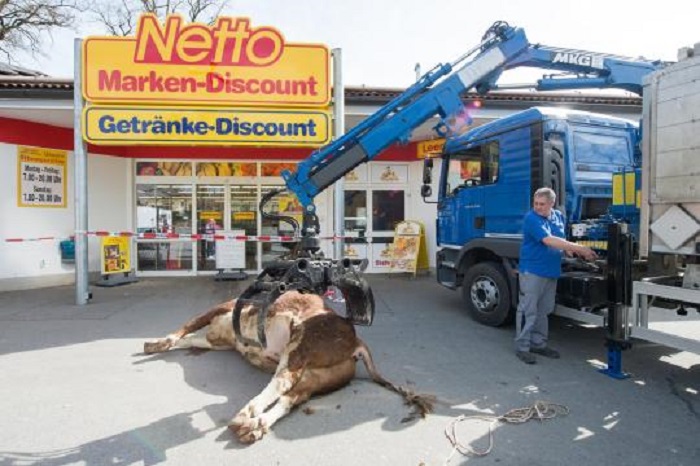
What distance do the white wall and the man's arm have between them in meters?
9.73

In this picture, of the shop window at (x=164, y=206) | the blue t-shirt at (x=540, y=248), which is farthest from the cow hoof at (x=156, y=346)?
the shop window at (x=164, y=206)

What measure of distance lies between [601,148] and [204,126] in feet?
19.8

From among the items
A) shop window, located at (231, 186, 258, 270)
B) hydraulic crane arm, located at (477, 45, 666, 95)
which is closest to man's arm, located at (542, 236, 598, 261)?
hydraulic crane arm, located at (477, 45, 666, 95)

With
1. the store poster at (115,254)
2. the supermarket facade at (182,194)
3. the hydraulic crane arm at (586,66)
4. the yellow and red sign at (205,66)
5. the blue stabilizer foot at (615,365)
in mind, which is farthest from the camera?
the store poster at (115,254)

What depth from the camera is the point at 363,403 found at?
12.6ft

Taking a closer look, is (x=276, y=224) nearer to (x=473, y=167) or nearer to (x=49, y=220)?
(x=49, y=220)

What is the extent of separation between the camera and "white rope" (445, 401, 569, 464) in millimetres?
3234

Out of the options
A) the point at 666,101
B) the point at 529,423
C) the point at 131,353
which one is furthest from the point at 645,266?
the point at 131,353

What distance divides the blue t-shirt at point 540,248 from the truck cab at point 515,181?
0.56m

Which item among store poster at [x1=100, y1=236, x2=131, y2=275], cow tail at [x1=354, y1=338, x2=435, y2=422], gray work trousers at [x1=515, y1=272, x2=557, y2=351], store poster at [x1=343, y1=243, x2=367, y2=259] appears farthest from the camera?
store poster at [x1=343, y1=243, x2=367, y2=259]

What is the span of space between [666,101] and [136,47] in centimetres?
754

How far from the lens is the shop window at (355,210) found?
11.9 m

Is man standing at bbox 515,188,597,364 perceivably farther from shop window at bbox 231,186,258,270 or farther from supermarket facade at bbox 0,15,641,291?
shop window at bbox 231,186,258,270

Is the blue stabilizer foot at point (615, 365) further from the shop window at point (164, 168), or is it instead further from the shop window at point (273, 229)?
the shop window at point (164, 168)
